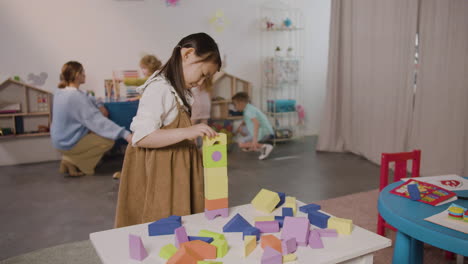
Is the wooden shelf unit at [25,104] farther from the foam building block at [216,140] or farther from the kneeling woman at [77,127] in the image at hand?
the foam building block at [216,140]

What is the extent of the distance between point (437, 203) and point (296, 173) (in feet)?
7.86

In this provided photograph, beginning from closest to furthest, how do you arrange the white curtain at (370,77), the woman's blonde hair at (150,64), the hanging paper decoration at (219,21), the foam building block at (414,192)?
the foam building block at (414,192) → the white curtain at (370,77) → the woman's blonde hair at (150,64) → the hanging paper decoration at (219,21)

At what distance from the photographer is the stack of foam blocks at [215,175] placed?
4.41 feet

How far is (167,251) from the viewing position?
1075 mm

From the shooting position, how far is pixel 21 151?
15.1 feet

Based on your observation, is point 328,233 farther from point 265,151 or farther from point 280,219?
point 265,151

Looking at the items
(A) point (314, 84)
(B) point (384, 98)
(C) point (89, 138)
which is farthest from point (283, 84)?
(C) point (89, 138)

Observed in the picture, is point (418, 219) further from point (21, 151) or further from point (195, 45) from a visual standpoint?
point (21, 151)

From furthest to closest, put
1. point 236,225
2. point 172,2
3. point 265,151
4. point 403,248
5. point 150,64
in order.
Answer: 1. point 172,2
2. point 265,151
3. point 150,64
4. point 403,248
5. point 236,225

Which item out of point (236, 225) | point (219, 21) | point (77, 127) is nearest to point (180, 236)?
point (236, 225)

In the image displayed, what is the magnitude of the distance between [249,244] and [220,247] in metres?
0.08

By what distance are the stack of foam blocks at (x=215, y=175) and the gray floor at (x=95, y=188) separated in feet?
5.02

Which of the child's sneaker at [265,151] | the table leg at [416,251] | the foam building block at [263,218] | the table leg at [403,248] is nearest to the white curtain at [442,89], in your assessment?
the child's sneaker at [265,151]

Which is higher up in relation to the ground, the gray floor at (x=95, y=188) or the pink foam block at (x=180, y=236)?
the pink foam block at (x=180, y=236)
